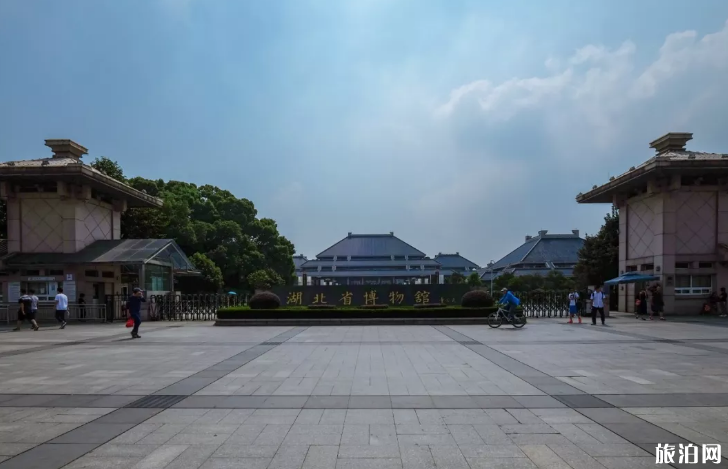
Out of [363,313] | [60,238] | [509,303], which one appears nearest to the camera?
[509,303]

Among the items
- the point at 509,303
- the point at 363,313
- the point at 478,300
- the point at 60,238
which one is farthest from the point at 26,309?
the point at 478,300

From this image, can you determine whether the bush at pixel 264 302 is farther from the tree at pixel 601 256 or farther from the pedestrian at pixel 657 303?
the tree at pixel 601 256

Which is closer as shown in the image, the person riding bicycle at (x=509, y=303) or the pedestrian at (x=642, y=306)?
the person riding bicycle at (x=509, y=303)

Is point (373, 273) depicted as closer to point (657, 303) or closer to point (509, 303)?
point (657, 303)

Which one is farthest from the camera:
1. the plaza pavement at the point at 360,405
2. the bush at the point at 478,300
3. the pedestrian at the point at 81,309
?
the bush at the point at 478,300

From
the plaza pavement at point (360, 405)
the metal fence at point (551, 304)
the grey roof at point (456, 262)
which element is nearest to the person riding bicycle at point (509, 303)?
the plaza pavement at point (360, 405)

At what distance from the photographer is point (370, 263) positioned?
51906 millimetres

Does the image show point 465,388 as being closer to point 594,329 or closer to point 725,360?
point 725,360

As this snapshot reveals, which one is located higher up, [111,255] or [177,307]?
[111,255]

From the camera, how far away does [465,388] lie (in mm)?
7066

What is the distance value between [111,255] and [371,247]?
3466 centimetres

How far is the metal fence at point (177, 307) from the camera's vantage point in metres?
21.6

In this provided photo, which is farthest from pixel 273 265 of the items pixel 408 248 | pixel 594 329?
pixel 594 329

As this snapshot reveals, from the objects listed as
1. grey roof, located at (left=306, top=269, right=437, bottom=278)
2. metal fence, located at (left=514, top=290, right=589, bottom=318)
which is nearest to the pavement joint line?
metal fence, located at (left=514, top=290, right=589, bottom=318)
